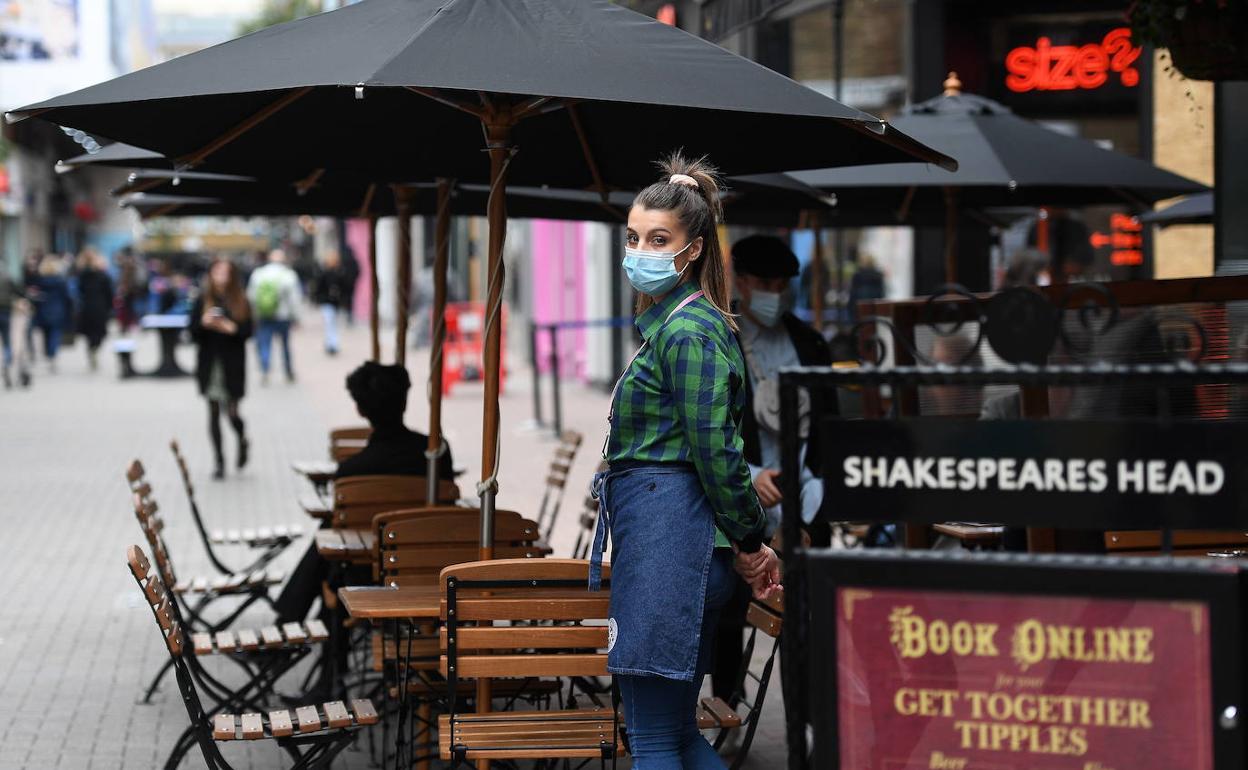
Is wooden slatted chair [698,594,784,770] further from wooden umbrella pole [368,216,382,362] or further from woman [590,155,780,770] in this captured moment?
wooden umbrella pole [368,216,382,362]

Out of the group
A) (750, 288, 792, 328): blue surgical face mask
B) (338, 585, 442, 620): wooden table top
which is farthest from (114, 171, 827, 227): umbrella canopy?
(338, 585, 442, 620): wooden table top

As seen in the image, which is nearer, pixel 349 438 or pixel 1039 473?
pixel 1039 473

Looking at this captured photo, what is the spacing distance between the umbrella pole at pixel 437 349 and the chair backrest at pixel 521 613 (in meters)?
2.20

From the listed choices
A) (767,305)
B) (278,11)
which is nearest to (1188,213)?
(767,305)

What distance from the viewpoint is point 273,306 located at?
24.5 metres

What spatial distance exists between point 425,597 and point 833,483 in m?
2.41

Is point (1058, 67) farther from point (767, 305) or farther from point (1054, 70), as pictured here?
point (767, 305)

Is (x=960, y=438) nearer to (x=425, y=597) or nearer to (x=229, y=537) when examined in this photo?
(x=425, y=597)

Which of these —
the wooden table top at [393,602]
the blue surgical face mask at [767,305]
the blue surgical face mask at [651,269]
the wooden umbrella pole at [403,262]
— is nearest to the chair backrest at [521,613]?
the wooden table top at [393,602]

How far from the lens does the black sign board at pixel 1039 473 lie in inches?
108

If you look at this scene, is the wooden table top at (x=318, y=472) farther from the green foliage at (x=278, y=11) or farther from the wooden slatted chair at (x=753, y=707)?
the green foliage at (x=278, y=11)

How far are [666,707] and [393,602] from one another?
4.20ft

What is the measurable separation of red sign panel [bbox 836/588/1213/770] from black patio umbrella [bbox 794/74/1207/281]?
4.27 m

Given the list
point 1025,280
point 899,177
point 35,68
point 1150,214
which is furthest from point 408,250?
point 35,68
